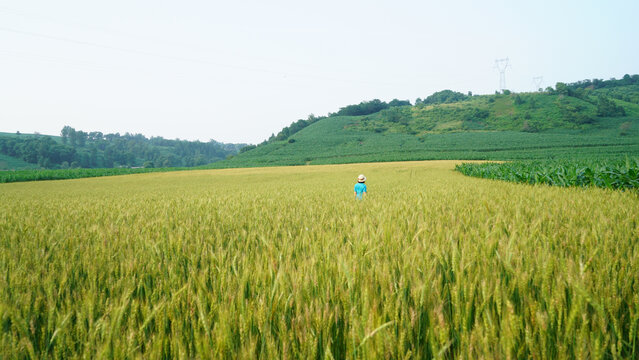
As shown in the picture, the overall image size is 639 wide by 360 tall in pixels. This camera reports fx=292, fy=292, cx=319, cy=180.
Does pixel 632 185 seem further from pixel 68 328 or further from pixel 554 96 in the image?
pixel 554 96

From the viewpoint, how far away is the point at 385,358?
848 millimetres

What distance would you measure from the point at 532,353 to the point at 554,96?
459 feet

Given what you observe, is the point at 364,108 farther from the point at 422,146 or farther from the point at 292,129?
the point at 422,146

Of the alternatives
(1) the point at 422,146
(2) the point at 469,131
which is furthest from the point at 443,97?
(1) the point at 422,146

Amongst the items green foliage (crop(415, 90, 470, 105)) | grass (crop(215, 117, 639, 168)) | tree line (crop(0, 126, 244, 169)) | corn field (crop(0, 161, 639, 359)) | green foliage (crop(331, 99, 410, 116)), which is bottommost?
corn field (crop(0, 161, 639, 359))

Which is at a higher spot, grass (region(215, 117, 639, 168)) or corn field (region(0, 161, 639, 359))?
grass (region(215, 117, 639, 168))

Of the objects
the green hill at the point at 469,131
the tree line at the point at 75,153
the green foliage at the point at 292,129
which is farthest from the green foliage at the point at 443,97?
the tree line at the point at 75,153

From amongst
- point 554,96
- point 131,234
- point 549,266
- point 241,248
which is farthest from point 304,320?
point 554,96

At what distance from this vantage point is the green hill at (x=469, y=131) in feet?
233

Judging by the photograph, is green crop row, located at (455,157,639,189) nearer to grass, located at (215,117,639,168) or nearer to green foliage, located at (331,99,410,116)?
grass, located at (215,117,639,168)

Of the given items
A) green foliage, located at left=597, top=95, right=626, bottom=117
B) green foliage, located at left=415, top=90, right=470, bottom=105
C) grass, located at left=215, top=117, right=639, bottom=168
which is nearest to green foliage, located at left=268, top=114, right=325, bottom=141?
grass, located at left=215, top=117, right=639, bottom=168

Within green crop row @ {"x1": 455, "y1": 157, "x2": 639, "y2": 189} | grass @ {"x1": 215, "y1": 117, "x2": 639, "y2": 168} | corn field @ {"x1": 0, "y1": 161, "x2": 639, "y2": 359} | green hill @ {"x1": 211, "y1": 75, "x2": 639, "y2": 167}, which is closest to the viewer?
corn field @ {"x1": 0, "y1": 161, "x2": 639, "y2": 359}

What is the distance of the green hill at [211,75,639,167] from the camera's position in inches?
2790

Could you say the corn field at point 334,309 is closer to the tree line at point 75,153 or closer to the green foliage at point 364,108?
the tree line at point 75,153
